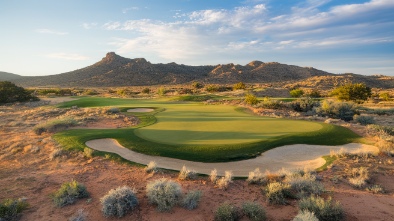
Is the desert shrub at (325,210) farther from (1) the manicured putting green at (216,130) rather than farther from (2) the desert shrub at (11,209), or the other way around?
(2) the desert shrub at (11,209)

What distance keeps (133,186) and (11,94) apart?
41.2 metres

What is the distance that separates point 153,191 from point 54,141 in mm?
9382

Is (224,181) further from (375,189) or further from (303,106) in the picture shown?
(303,106)

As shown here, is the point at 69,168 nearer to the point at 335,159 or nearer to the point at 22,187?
the point at 22,187

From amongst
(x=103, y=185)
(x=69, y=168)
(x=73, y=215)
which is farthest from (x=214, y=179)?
(x=69, y=168)

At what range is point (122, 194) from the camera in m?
7.77

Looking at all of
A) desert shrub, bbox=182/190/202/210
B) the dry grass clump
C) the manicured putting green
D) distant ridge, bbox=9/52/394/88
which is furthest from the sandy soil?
distant ridge, bbox=9/52/394/88

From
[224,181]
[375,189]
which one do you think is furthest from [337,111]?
[224,181]

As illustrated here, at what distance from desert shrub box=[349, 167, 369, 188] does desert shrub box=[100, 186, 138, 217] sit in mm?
7388

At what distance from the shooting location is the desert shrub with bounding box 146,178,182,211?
7668 mm

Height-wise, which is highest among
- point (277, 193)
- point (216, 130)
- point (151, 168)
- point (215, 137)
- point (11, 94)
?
point (11, 94)

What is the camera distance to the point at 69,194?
832cm

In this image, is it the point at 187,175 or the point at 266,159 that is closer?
the point at 187,175

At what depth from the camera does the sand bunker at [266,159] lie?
419 inches
